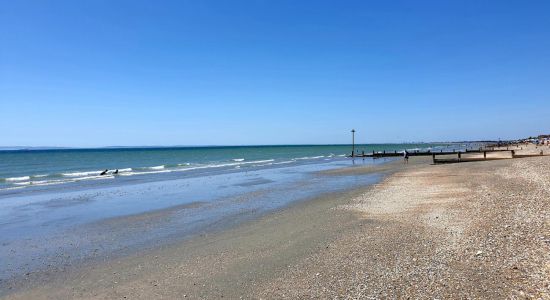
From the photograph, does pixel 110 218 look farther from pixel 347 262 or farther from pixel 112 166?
pixel 112 166

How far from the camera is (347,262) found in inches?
328

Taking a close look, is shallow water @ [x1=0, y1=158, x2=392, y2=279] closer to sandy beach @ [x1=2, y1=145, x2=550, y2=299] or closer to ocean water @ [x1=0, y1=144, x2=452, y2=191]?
sandy beach @ [x1=2, y1=145, x2=550, y2=299]

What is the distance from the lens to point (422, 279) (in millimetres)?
6852

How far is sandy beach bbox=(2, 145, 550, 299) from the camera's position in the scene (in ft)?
22.0

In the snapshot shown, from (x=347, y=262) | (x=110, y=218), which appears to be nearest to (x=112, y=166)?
(x=110, y=218)

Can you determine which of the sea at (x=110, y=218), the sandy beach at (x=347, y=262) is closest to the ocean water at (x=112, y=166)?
the sea at (x=110, y=218)

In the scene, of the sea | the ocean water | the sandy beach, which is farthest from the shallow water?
the ocean water

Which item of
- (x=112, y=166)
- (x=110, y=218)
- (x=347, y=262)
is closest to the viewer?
(x=347, y=262)

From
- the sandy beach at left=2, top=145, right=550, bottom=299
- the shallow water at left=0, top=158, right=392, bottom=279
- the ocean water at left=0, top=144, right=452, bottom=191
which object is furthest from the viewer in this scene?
the ocean water at left=0, top=144, right=452, bottom=191

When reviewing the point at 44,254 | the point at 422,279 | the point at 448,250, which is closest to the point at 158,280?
the point at 44,254

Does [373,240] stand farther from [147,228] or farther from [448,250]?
[147,228]

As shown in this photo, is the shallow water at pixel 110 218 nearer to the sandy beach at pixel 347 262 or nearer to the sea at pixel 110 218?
the sea at pixel 110 218

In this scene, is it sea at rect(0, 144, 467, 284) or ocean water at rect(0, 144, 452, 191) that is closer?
sea at rect(0, 144, 467, 284)

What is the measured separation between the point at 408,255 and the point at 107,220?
1246 centimetres
